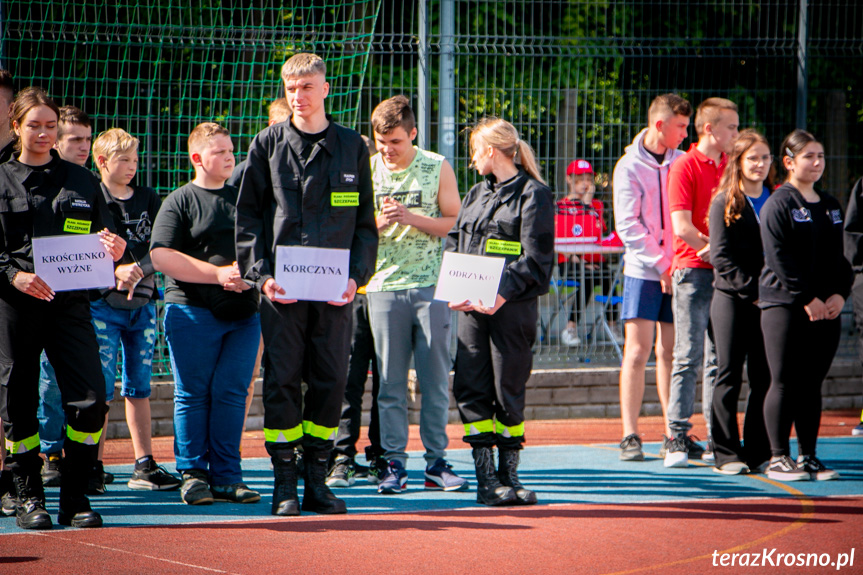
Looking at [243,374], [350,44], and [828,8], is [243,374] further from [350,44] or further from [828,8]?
[828,8]

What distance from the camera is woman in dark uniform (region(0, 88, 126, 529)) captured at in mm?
5070

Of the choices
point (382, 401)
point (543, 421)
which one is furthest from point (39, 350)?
point (543, 421)

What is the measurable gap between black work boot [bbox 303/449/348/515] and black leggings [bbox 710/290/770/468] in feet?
8.94

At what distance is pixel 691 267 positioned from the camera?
7.00m

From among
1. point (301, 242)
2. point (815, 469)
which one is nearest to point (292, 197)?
point (301, 242)

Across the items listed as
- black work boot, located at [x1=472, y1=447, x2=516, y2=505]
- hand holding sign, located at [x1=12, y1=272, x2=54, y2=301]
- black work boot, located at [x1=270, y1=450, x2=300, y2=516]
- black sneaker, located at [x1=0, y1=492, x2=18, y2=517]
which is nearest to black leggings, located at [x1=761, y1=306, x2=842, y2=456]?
black work boot, located at [x1=472, y1=447, x2=516, y2=505]

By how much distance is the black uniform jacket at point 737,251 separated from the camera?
259 inches

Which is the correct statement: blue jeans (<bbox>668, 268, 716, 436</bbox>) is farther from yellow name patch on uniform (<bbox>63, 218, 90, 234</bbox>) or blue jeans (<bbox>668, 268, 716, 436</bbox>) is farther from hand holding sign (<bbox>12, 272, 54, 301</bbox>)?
hand holding sign (<bbox>12, 272, 54, 301</bbox>)

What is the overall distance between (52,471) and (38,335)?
1.53 metres

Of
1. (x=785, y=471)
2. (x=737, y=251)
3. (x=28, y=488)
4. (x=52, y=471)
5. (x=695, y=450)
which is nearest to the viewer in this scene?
(x=28, y=488)

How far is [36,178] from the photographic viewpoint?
5133 mm

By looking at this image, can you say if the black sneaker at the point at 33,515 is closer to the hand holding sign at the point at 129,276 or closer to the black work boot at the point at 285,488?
the black work boot at the point at 285,488

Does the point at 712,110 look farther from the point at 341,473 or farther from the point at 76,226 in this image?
the point at 76,226

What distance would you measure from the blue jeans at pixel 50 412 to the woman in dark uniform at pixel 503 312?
8.00 feet
